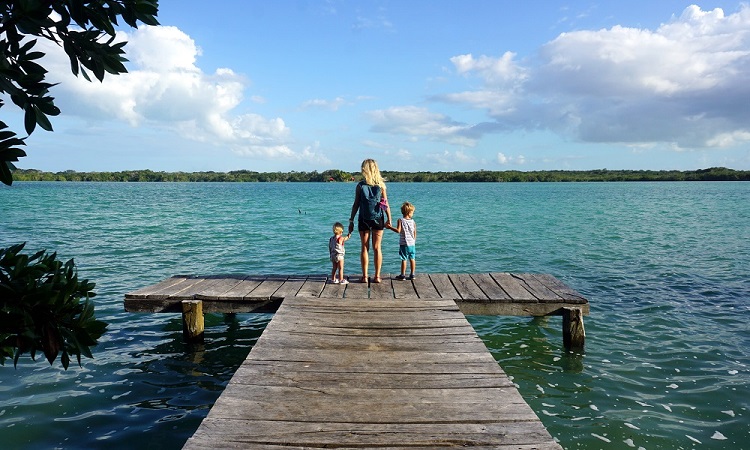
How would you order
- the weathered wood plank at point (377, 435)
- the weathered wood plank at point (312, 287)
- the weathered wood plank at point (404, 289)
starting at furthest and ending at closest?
the weathered wood plank at point (312, 287), the weathered wood plank at point (404, 289), the weathered wood plank at point (377, 435)

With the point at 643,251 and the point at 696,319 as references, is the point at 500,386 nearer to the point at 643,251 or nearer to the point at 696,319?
the point at 696,319

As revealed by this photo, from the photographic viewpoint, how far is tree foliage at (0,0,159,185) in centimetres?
187

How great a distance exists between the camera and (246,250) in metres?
21.3

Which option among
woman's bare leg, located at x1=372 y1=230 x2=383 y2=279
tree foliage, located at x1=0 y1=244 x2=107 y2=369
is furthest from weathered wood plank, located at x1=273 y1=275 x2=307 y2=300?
tree foliage, located at x1=0 y1=244 x2=107 y2=369

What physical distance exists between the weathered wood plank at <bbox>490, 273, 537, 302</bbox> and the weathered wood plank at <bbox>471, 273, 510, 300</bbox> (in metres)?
0.09

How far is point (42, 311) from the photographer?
1977 mm

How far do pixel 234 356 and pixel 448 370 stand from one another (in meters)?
4.67

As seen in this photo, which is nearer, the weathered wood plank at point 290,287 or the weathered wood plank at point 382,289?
the weathered wood plank at point 290,287

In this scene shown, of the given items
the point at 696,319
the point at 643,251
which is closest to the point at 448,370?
the point at 696,319

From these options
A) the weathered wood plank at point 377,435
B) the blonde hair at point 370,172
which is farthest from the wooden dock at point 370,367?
the blonde hair at point 370,172

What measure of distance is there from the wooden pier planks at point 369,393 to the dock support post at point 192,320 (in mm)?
2269

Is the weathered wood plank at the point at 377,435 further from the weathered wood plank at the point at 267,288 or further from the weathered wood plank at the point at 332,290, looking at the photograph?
the weathered wood plank at the point at 332,290

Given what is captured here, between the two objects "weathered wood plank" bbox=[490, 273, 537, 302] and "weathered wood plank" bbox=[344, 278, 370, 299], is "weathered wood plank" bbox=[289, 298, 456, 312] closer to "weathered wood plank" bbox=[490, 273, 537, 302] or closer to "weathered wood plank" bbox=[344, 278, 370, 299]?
"weathered wood plank" bbox=[344, 278, 370, 299]

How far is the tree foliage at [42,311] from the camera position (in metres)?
1.90
